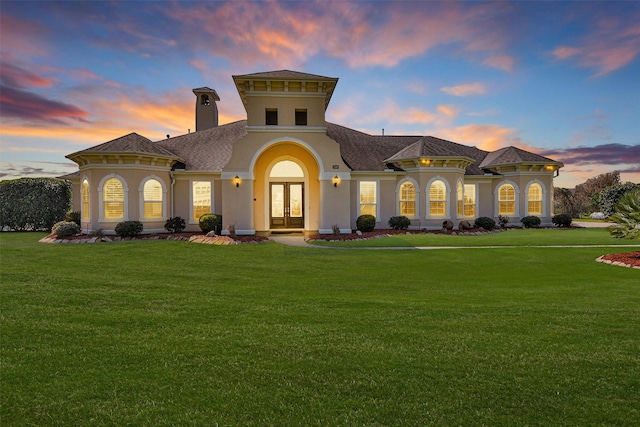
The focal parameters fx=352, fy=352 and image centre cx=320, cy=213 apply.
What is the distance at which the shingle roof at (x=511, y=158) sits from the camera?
25.2 m

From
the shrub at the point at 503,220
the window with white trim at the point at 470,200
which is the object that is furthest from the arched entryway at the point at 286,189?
the shrub at the point at 503,220

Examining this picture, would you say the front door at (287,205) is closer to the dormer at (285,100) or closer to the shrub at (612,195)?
the dormer at (285,100)

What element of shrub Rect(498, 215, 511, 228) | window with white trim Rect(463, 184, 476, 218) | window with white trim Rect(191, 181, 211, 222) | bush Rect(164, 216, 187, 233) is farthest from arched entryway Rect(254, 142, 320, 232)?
shrub Rect(498, 215, 511, 228)

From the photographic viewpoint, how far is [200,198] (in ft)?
70.9

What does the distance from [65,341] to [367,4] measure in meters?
15.1

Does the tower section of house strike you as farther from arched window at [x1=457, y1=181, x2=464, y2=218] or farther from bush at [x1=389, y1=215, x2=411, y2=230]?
arched window at [x1=457, y1=181, x2=464, y2=218]

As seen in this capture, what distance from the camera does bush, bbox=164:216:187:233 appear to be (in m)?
→ 20.5

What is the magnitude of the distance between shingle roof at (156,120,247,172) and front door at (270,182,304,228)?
13.0 ft

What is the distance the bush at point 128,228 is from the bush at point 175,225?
5.60 feet

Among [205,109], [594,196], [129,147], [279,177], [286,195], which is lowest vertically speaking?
[286,195]

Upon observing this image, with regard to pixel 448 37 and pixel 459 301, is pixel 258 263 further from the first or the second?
pixel 448 37

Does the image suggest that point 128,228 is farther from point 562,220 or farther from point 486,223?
point 562,220

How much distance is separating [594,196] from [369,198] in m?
37.0

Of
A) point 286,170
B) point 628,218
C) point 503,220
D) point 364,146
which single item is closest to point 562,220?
point 503,220
